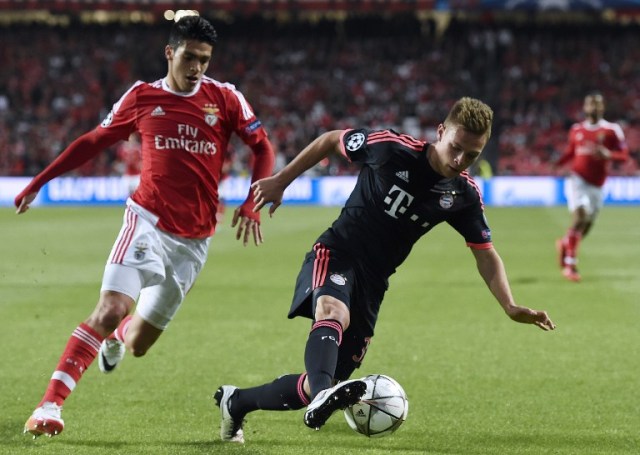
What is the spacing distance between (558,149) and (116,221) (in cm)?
1560

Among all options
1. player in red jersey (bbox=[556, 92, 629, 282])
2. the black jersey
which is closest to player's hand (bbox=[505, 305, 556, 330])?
the black jersey

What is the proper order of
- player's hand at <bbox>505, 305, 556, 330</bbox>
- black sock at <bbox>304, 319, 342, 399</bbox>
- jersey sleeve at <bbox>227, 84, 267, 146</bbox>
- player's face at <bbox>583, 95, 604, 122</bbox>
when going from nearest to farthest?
black sock at <bbox>304, 319, 342, 399</bbox>, player's hand at <bbox>505, 305, 556, 330</bbox>, jersey sleeve at <bbox>227, 84, 267, 146</bbox>, player's face at <bbox>583, 95, 604, 122</bbox>

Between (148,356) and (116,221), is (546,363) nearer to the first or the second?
(148,356)

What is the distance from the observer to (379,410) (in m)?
4.85

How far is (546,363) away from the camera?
26.2 ft

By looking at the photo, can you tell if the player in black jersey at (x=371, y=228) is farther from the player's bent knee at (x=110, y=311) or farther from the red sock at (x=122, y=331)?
the red sock at (x=122, y=331)

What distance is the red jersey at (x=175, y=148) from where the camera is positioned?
5891mm

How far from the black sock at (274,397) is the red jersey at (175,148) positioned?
104 centimetres

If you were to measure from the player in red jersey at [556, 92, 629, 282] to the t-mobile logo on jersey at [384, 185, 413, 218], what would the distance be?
351 inches

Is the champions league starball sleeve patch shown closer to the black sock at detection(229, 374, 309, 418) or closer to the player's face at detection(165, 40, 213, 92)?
the player's face at detection(165, 40, 213, 92)

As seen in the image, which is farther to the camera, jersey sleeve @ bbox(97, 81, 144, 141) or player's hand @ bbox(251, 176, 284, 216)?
jersey sleeve @ bbox(97, 81, 144, 141)

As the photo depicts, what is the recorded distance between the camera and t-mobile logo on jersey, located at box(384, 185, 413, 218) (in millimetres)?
5234

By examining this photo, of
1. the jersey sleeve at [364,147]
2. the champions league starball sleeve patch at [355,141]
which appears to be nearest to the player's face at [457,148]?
the jersey sleeve at [364,147]

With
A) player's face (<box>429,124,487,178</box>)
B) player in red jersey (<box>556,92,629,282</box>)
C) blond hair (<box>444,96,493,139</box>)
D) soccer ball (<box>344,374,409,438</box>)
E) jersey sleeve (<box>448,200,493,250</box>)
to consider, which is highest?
blond hair (<box>444,96,493,139</box>)
